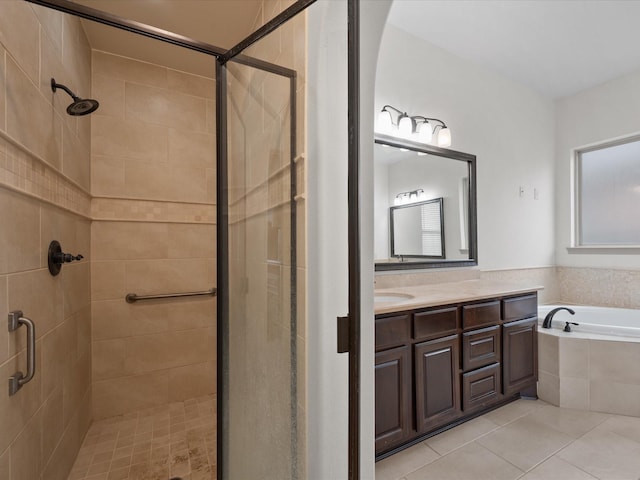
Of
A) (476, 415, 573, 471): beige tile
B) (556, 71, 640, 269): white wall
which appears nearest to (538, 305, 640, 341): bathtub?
(556, 71, 640, 269): white wall

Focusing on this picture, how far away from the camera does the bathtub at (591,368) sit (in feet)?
6.90

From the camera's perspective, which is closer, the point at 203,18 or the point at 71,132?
the point at 71,132

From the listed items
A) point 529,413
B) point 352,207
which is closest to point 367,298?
point 352,207

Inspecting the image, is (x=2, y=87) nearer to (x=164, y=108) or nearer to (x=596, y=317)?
(x=164, y=108)

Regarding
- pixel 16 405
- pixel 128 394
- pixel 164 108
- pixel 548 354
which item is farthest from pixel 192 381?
pixel 548 354

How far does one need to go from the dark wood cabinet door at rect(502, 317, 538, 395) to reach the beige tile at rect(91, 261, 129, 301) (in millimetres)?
2669

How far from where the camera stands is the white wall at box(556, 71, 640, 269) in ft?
9.70

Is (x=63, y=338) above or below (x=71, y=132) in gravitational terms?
below

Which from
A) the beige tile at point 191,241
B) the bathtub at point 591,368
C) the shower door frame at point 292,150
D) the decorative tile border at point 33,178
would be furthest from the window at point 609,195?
the decorative tile border at point 33,178

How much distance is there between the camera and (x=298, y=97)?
1.00 m

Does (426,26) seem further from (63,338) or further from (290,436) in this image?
(63,338)

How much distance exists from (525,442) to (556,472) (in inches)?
9.9

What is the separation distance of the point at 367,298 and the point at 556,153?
142 inches

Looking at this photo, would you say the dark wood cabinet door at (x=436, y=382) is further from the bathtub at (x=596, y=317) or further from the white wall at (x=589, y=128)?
the white wall at (x=589, y=128)
